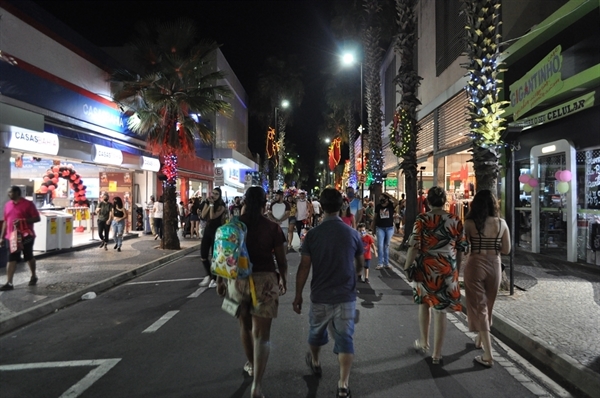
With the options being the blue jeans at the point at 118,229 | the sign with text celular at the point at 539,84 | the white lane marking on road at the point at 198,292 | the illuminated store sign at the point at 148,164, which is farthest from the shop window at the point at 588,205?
the illuminated store sign at the point at 148,164

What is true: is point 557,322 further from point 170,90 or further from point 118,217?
point 170,90

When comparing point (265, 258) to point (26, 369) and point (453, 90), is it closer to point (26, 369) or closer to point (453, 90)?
point (26, 369)

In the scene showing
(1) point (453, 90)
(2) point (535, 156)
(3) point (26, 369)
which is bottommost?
(3) point (26, 369)

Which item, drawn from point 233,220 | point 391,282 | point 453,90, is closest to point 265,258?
point 233,220

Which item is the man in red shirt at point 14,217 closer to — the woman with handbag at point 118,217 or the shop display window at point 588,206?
the woman with handbag at point 118,217

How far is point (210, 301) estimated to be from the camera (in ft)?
27.1

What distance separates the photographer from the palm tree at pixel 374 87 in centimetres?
2330

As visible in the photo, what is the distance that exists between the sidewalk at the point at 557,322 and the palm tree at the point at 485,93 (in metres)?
2.22

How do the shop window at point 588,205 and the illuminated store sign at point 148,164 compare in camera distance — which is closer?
the shop window at point 588,205

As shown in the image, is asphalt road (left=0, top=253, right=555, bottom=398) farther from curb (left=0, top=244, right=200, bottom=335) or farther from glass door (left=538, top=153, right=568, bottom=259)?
glass door (left=538, top=153, right=568, bottom=259)

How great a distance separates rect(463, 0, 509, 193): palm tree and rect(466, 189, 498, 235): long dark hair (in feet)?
12.8

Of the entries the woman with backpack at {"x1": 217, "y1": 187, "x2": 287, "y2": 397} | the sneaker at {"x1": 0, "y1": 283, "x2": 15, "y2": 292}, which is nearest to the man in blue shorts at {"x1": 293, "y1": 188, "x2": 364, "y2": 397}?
the woman with backpack at {"x1": 217, "y1": 187, "x2": 287, "y2": 397}

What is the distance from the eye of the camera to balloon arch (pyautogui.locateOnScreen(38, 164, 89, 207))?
16656mm

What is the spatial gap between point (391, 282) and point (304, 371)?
17.9ft
